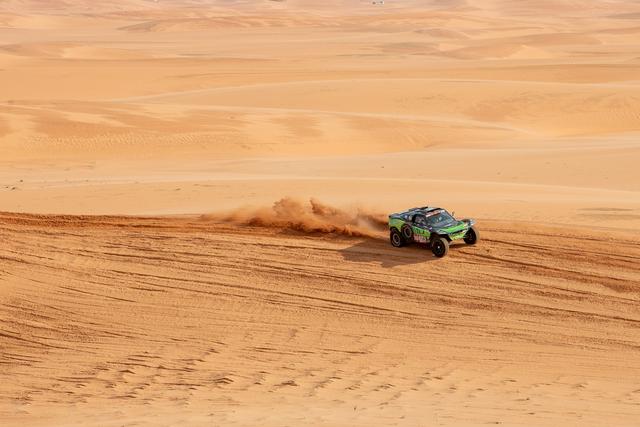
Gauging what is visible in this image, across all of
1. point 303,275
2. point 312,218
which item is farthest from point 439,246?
point 312,218

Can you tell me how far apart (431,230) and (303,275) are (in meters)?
2.29

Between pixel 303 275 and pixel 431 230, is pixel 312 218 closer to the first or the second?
pixel 303 275

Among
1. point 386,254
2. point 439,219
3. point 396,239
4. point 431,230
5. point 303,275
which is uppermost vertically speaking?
point 439,219

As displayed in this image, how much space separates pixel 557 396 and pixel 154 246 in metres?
8.07

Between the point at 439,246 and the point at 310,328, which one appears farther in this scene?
the point at 439,246

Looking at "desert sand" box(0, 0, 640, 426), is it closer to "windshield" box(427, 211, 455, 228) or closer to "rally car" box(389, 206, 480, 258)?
"rally car" box(389, 206, 480, 258)

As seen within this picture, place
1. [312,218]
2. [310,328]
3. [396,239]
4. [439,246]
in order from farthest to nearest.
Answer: [312,218] → [396,239] → [439,246] → [310,328]

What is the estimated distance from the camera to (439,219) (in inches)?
601

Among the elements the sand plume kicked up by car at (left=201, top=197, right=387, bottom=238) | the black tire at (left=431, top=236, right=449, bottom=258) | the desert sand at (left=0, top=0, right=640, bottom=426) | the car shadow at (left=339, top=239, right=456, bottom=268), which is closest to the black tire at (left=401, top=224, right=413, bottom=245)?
the car shadow at (left=339, top=239, right=456, bottom=268)

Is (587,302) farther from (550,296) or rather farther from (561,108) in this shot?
(561,108)

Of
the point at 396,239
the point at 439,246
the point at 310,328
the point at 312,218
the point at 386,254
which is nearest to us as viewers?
the point at 310,328

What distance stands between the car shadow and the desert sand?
0.06 meters

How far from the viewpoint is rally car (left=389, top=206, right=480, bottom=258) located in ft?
49.0

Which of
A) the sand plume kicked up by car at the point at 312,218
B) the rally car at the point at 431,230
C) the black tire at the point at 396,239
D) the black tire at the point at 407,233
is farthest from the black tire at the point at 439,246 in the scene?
the sand plume kicked up by car at the point at 312,218
